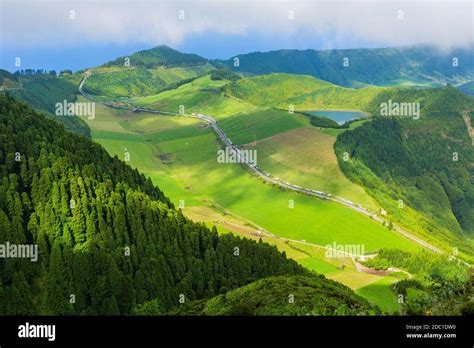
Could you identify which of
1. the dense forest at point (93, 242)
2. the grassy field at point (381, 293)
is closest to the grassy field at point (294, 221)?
the grassy field at point (381, 293)

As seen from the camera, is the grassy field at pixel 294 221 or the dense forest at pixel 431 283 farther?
the grassy field at pixel 294 221

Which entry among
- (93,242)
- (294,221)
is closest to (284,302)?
(93,242)

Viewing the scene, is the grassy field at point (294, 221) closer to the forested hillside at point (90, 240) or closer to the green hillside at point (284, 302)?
the forested hillside at point (90, 240)

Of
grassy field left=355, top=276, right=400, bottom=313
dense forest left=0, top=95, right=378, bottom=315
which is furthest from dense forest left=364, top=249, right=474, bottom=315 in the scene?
dense forest left=0, top=95, right=378, bottom=315

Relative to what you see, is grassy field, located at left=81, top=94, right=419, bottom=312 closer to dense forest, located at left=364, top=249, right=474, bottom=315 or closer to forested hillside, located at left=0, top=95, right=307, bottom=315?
dense forest, located at left=364, top=249, right=474, bottom=315

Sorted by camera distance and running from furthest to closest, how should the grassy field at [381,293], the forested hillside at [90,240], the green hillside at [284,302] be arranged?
the grassy field at [381,293] → the forested hillside at [90,240] → the green hillside at [284,302]

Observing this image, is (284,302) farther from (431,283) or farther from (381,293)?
(381,293)
